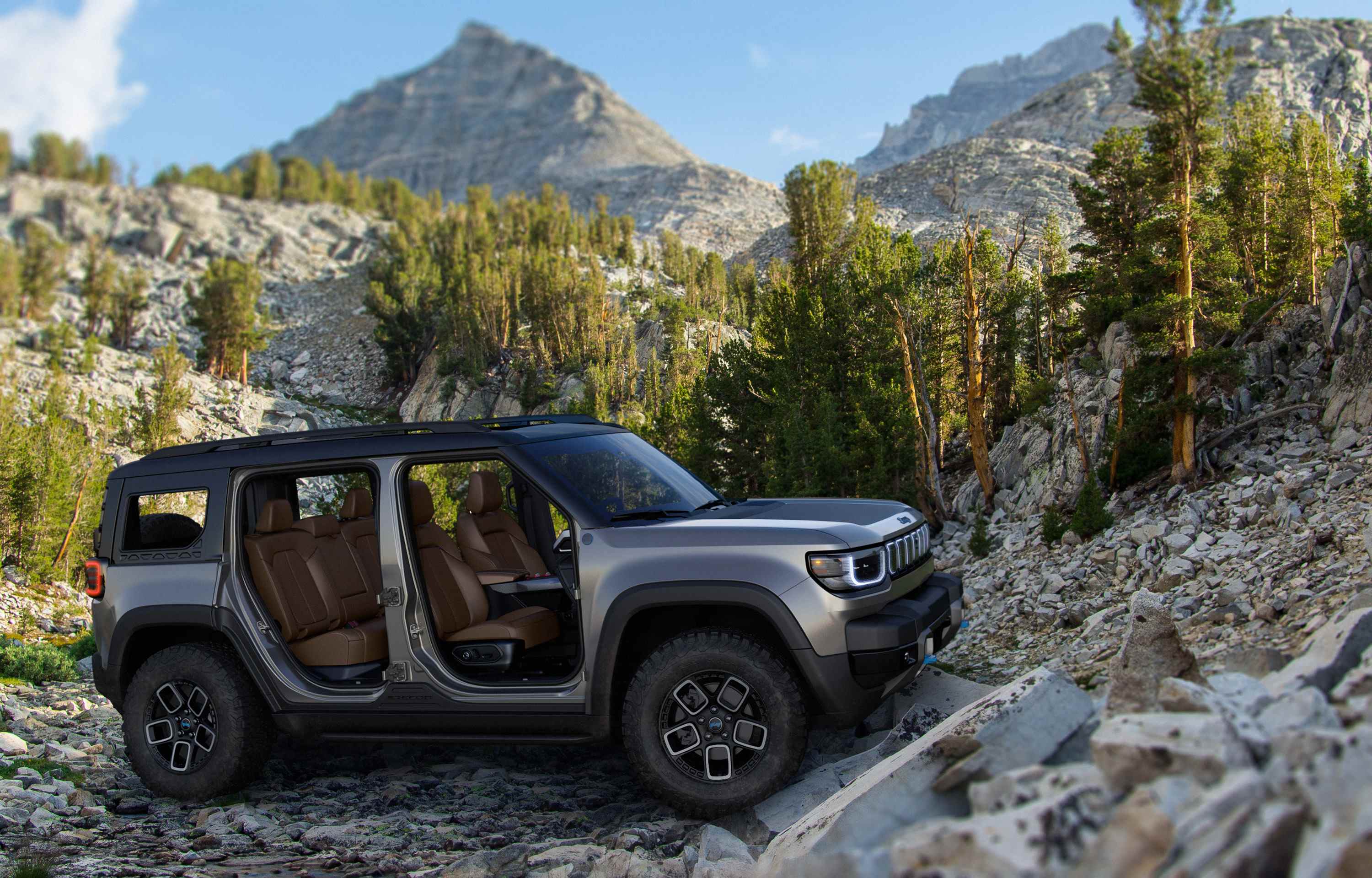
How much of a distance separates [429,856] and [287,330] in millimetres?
73539

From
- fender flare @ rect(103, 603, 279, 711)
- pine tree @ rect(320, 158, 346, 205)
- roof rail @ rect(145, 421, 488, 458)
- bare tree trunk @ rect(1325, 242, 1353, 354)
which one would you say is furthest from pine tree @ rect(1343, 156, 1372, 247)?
pine tree @ rect(320, 158, 346, 205)

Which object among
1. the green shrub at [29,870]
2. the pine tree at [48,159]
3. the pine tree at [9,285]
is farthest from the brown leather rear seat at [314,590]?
the pine tree at [48,159]

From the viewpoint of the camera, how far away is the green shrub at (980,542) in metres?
13.2

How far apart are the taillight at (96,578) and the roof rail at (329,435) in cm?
79

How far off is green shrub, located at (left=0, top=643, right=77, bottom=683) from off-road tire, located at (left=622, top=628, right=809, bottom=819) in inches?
385

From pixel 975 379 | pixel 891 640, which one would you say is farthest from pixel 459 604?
pixel 975 379

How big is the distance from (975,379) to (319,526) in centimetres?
1370

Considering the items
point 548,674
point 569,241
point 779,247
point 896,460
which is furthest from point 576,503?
point 569,241

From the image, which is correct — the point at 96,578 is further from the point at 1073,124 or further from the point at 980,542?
the point at 1073,124

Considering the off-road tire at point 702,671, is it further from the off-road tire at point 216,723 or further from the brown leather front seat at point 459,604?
the off-road tire at point 216,723

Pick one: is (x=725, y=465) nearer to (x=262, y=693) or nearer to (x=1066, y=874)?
(x=262, y=693)

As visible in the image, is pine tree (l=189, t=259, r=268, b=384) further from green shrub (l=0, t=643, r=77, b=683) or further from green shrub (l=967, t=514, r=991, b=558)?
green shrub (l=967, t=514, r=991, b=558)

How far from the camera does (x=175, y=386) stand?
33.9 m

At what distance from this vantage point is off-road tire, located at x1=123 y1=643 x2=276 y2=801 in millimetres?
5418
